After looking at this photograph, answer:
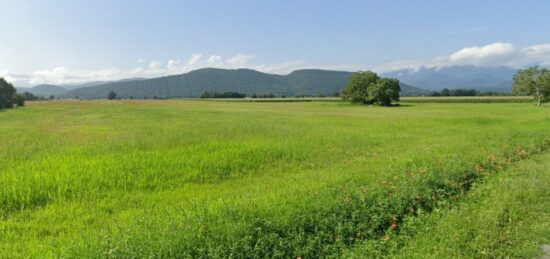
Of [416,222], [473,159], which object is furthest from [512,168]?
[416,222]

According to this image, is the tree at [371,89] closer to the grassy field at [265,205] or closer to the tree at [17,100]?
the grassy field at [265,205]

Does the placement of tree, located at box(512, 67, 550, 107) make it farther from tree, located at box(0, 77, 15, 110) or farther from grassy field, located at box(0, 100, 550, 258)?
tree, located at box(0, 77, 15, 110)

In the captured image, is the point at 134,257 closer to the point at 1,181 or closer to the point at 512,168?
the point at 1,181

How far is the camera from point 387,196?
25.0 feet

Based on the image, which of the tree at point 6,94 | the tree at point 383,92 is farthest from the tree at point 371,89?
the tree at point 6,94

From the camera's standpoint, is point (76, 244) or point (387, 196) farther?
point (387, 196)

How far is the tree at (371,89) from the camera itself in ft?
291

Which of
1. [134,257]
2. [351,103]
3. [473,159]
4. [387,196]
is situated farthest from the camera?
[351,103]

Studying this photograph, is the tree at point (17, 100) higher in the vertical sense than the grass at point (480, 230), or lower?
higher

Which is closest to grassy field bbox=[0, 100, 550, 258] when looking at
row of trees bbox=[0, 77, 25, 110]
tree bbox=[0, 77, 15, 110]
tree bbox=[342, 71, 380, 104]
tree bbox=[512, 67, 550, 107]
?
tree bbox=[512, 67, 550, 107]

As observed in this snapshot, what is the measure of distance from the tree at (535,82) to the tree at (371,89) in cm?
2686

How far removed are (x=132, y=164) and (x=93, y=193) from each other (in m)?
3.05

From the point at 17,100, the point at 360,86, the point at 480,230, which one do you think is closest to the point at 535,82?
the point at 360,86

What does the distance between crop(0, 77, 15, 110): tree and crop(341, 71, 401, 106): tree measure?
288 ft
